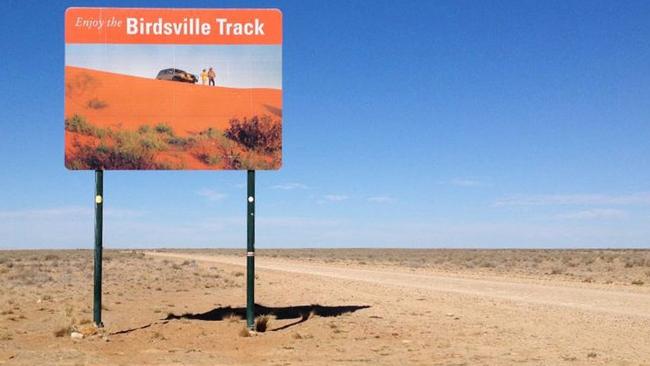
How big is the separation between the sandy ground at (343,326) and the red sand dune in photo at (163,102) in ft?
14.0

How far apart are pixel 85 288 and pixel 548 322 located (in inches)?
754

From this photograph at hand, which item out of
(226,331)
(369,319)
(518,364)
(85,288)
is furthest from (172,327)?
(85,288)

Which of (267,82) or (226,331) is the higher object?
(267,82)

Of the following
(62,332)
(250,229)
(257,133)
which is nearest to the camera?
(250,229)

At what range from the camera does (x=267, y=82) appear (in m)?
15.5

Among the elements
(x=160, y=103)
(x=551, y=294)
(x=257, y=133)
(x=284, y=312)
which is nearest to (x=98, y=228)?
(x=160, y=103)

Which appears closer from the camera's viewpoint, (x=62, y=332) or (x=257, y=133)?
(x=62, y=332)

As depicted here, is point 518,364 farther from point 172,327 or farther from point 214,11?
point 214,11

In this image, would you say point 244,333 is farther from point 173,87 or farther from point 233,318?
point 173,87

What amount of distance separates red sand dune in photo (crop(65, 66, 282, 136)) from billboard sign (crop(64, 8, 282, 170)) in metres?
0.02

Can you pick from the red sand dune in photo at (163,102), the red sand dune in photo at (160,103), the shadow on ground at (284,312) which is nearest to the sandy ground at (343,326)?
the shadow on ground at (284,312)

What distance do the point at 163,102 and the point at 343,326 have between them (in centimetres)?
617

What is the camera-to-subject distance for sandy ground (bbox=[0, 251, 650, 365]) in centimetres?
1252

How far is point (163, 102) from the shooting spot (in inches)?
610
